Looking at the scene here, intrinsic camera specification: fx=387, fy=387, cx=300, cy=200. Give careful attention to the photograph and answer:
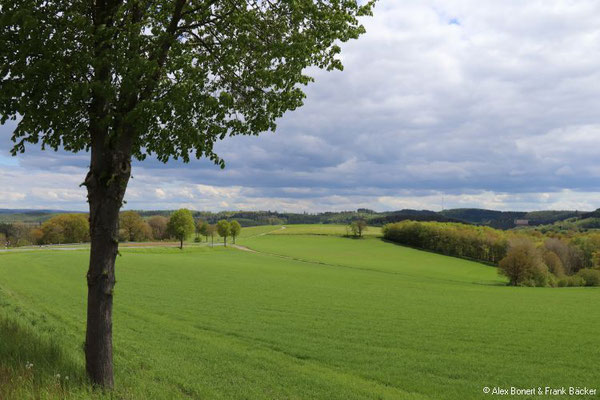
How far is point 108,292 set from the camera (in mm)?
7914

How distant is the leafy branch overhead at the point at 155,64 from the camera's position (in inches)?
263

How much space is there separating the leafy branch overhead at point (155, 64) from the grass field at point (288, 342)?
202 inches

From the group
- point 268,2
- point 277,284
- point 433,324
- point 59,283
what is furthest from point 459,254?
point 268,2

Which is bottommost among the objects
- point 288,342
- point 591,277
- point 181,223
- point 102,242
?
point 591,277

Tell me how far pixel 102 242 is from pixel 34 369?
3.17m

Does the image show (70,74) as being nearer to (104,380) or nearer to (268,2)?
(268,2)

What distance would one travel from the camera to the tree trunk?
766cm

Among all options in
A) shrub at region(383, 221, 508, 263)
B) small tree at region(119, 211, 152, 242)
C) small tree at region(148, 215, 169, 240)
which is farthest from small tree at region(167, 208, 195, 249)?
shrub at region(383, 221, 508, 263)

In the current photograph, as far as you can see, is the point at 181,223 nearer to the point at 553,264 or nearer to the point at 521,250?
the point at 521,250

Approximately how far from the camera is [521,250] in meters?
65.5

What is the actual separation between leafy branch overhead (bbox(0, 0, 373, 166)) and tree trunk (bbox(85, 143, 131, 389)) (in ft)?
1.76

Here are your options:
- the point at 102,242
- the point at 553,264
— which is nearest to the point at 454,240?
the point at 553,264

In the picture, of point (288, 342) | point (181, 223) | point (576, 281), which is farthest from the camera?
point (181, 223)

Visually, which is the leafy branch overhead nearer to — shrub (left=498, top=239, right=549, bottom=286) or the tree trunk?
the tree trunk
